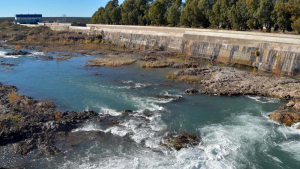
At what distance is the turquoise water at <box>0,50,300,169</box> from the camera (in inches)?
525

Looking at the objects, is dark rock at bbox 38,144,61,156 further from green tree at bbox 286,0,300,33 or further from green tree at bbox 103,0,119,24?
green tree at bbox 103,0,119,24

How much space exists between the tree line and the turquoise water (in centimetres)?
2140

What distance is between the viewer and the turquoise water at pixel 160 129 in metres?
13.3

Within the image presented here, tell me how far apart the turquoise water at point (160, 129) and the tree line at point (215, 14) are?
21.4 metres

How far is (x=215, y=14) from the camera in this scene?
161ft

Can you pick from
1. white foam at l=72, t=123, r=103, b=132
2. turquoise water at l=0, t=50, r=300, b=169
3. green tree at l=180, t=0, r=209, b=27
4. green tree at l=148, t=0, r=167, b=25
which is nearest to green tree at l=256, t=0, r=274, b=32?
green tree at l=180, t=0, r=209, b=27

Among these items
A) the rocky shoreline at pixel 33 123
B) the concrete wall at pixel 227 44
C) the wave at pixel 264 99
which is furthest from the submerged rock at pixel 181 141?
the concrete wall at pixel 227 44

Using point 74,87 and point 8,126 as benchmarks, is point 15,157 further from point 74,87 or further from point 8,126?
point 74,87

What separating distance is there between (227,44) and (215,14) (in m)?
12.8

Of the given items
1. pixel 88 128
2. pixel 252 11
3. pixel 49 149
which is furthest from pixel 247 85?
pixel 252 11

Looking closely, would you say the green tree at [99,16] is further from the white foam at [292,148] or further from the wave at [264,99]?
the white foam at [292,148]

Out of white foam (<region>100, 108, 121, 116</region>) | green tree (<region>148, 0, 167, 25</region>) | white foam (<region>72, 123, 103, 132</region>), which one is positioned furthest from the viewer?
green tree (<region>148, 0, 167, 25</region>)

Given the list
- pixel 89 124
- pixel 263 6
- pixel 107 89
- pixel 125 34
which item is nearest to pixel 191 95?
pixel 107 89

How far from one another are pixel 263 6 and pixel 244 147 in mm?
32049
